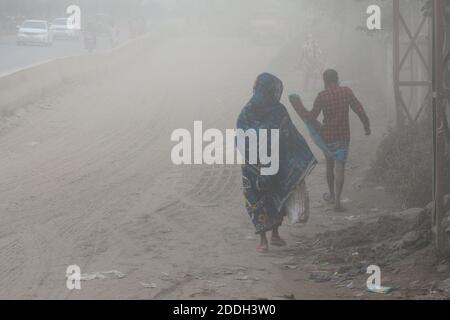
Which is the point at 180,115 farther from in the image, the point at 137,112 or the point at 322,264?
the point at 322,264

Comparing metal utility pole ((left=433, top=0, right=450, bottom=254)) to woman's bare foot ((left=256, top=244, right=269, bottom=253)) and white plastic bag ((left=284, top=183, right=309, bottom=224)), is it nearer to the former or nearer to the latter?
white plastic bag ((left=284, top=183, right=309, bottom=224))

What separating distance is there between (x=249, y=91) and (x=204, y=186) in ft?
50.9

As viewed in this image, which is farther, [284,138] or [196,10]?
[196,10]

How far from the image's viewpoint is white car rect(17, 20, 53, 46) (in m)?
52.4

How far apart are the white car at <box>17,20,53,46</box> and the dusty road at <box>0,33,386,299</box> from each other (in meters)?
27.2

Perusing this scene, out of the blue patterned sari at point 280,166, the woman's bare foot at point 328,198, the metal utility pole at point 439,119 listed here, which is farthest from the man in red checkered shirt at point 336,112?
the metal utility pole at point 439,119


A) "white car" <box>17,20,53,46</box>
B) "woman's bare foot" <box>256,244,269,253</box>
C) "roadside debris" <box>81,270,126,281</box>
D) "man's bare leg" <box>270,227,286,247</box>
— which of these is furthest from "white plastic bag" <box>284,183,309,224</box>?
"white car" <box>17,20,53,46</box>

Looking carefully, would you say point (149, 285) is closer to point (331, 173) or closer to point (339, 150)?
point (339, 150)

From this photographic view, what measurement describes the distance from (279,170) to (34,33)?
144ft

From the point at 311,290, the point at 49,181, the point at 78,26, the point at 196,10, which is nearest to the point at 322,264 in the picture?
the point at 311,290

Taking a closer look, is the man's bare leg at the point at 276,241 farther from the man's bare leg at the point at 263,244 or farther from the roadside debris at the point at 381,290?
the roadside debris at the point at 381,290

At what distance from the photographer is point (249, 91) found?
2981cm

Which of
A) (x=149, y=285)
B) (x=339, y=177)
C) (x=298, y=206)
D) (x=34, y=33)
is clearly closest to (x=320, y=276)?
(x=298, y=206)
